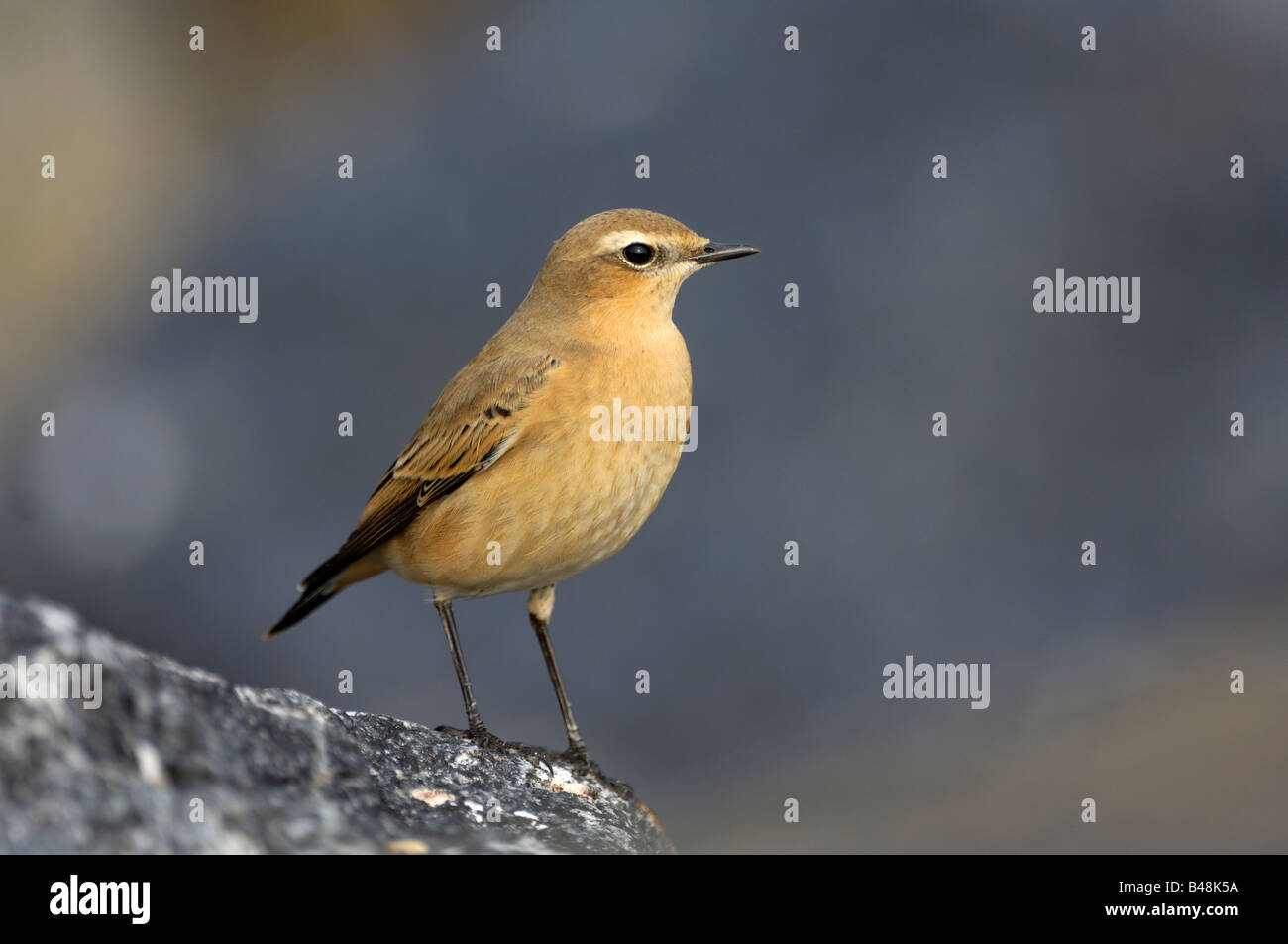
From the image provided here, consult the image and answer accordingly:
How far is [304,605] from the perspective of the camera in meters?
8.66

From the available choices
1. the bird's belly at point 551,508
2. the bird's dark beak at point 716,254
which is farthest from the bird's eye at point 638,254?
the bird's belly at point 551,508

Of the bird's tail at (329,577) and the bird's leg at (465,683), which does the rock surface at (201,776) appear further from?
the bird's tail at (329,577)

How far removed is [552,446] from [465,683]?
162cm

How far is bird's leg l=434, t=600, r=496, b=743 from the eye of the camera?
24.8ft

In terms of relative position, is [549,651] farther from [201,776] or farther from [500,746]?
[201,776]

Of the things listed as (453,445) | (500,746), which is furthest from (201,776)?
(453,445)

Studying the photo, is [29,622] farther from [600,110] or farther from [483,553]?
[600,110]

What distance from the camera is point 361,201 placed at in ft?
54.4

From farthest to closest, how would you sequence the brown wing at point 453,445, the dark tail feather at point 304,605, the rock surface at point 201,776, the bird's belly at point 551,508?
the dark tail feather at point 304,605 → the brown wing at point 453,445 → the bird's belly at point 551,508 → the rock surface at point 201,776

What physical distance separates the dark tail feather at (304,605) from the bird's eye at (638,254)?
2.87m

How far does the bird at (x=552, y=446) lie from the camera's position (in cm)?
741

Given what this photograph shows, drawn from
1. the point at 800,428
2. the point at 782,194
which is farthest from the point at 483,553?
the point at 782,194

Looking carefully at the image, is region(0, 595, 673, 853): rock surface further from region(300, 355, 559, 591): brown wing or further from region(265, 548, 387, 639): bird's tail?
region(265, 548, 387, 639): bird's tail

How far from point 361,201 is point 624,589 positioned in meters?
6.08
